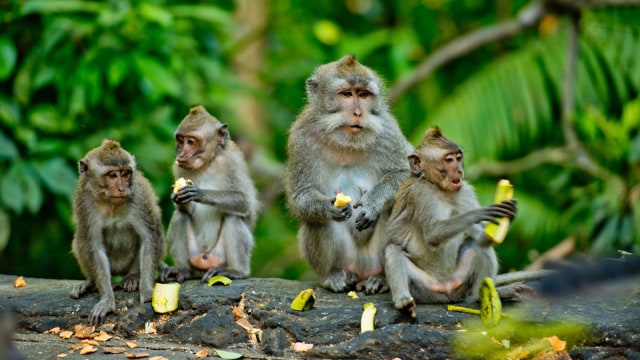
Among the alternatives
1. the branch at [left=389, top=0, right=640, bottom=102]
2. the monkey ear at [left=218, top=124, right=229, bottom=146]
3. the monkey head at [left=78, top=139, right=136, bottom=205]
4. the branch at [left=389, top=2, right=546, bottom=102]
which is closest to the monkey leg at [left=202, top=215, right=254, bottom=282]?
the monkey ear at [left=218, top=124, right=229, bottom=146]

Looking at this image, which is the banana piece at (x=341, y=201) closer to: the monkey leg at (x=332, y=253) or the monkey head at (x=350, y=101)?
the monkey leg at (x=332, y=253)

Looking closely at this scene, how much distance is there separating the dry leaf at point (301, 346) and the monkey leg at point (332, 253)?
1.01 m

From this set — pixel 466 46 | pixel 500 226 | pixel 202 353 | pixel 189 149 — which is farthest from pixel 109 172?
pixel 466 46

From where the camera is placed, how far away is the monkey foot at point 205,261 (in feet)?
26.4

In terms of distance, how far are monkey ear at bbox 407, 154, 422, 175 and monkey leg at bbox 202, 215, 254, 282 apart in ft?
6.19

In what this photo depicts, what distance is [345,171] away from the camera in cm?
768

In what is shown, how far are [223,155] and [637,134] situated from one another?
576 cm

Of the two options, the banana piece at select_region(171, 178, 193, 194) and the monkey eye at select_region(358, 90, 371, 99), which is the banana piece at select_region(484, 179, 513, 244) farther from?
the banana piece at select_region(171, 178, 193, 194)

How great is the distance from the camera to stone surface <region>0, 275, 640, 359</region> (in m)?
6.13

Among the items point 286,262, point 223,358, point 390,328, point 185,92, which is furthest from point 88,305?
point 286,262

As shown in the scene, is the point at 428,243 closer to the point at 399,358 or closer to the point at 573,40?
the point at 399,358

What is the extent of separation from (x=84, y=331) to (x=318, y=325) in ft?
5.91

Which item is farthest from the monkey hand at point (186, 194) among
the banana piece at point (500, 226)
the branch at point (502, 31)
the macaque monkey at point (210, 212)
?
the branch at point (502, 31)

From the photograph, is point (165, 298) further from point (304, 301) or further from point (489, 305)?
point (489, 305)
